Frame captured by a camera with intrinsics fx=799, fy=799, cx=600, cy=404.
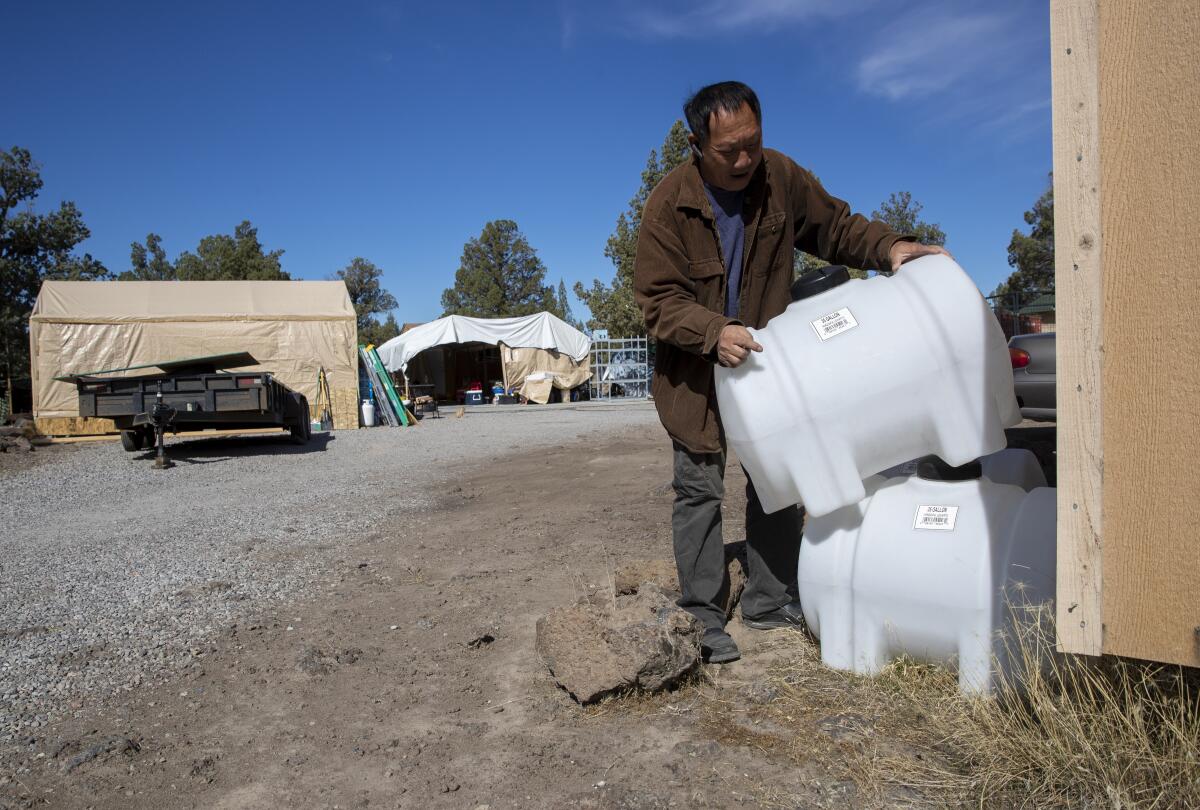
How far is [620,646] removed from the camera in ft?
8.23

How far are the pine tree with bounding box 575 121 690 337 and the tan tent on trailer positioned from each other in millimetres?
9300

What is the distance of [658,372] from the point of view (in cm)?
295

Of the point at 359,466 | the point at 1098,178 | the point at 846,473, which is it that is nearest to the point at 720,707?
the point at 846,473

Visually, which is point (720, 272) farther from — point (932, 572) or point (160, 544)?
point (160, 544)

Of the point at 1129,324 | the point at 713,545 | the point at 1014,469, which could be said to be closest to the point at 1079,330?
the point at 1129,324

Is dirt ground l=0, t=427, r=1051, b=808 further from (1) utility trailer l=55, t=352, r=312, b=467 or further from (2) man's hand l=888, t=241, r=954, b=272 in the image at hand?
(1) utility trailer l=55, t=352, r=312, b=467

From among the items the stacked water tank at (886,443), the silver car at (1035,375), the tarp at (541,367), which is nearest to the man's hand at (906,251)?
the stacked water tank at (886,443)

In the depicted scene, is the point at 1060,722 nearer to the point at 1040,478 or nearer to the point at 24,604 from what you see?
the point at 1040,478

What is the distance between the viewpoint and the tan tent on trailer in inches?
640

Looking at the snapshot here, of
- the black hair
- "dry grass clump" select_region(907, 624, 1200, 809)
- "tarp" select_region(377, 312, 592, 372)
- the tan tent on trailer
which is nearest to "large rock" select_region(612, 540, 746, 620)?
"dry grass clump" select_region(907, 624, 1200, 809)

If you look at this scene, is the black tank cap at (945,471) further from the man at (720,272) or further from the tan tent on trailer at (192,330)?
the tan tent on trailer at (192,330)

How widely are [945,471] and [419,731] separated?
1820mm

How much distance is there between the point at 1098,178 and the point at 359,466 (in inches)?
369

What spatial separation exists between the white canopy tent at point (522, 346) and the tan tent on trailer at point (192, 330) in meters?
8.34
